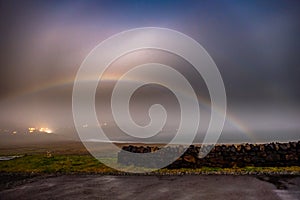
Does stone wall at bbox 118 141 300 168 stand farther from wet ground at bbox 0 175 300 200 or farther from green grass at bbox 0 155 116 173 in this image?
green grass at bbox 0 155 116 173

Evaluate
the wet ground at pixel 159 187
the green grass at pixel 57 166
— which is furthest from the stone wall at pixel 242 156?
the green grass at pixel 57 166

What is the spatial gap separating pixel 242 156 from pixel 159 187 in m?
8.23

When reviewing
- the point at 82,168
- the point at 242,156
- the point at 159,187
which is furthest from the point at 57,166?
the point at 242,156

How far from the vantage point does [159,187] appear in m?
13.6

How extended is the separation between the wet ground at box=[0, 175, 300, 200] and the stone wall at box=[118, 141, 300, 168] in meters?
3.31

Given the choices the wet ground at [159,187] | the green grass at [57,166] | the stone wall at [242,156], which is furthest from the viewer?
the green grass at [57,166]

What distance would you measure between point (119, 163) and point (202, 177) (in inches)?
336

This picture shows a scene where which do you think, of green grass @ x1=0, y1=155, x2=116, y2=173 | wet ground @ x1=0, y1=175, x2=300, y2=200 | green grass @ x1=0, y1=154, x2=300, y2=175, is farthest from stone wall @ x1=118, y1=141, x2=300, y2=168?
green grass @ x1=0, y1=155, x2=116, y2=173

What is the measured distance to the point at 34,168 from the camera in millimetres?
21047

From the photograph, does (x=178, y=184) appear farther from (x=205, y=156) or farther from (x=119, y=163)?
(x=119, y=163)

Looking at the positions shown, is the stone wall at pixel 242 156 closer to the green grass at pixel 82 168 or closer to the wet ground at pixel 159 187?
the green grass at pixel 82 168

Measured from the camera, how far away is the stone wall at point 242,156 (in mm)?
18094

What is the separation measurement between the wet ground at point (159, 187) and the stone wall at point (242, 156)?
331cm

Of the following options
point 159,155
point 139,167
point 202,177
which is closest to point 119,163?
point 139,167
